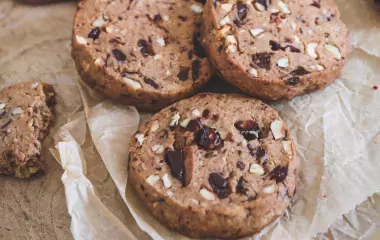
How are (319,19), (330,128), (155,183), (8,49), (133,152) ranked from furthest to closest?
(8,49)
(319,19)
(330,128)
(133,152)
(155,183)

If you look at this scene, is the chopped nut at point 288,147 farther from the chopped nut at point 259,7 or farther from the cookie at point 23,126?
the cookie at point 23,126

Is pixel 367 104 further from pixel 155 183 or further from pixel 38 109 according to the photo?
pixel 38 109

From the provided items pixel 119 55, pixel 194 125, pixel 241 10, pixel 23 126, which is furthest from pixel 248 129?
pixel 23 126

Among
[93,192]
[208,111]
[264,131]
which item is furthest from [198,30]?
[93,192]

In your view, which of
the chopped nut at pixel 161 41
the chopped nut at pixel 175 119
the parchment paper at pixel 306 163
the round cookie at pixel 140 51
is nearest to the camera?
the parchment paper at pixel 306 163

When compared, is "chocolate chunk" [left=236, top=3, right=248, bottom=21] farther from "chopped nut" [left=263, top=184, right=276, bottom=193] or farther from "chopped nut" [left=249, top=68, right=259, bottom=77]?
"chopped nut" [left=263, top=184, right=276, bottom=193]

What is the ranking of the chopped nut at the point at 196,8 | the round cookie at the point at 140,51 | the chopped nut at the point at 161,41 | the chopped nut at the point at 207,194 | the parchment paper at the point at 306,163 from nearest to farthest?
the chopped nut at the point at 207,194
the parchment paper at the point at 306,163
the round cookie at the point at 140,51
the chopped nut at the point at 161,41
the chopped nut at the point at 196,8

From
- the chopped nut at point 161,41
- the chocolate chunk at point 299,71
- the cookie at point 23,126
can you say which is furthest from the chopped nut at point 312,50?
the cookie at point 23,126
